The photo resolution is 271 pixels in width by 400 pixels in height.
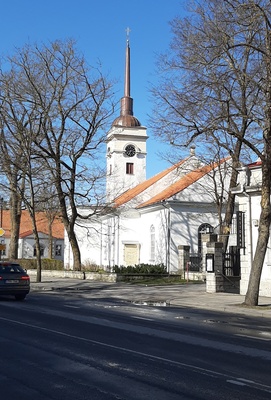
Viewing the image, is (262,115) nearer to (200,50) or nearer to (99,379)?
(200,50)

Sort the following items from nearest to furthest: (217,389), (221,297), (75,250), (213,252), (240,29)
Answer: (217,389), (240,29), (221,297), (213,252), (75,250)

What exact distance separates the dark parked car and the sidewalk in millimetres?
4679

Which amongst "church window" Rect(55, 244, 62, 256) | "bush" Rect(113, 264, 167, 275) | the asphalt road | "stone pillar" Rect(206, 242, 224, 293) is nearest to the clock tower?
"church window" Rect(55, 244, 62, 256)

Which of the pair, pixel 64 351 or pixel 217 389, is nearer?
pixel 217 389

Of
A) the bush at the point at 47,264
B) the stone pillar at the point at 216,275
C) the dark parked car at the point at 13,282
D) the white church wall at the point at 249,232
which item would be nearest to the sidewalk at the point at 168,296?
the stone pillar at the point at 216,275

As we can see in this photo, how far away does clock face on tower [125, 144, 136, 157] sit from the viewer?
6925cm

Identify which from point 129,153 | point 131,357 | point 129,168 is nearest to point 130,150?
point 129,153

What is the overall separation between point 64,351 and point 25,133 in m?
27.3

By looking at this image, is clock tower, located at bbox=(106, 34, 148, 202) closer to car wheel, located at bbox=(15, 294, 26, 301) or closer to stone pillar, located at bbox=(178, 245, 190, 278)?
stone pillar, located at bbox=(178, 245, 190, 278)

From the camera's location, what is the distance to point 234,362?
9773 millimetres

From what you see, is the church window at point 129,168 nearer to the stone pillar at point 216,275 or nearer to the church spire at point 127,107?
the church spire at point 127,107

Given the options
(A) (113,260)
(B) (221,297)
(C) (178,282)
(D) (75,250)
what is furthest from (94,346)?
(A) (113,260)

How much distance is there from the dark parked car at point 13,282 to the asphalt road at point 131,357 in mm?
5408

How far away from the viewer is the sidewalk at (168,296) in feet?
69.7
